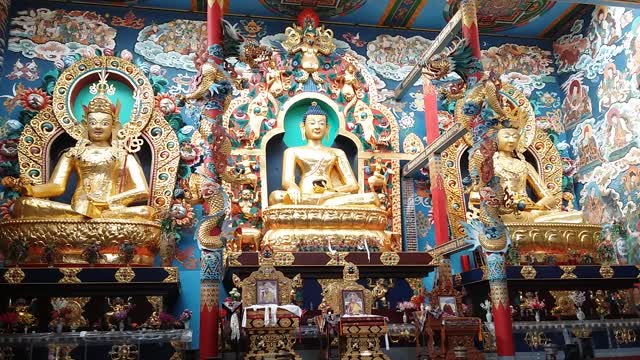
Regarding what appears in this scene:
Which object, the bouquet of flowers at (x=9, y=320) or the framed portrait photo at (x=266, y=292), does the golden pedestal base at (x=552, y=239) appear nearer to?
the framed portrait photo at (x=266, y=292)

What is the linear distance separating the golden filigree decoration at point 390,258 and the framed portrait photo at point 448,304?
2.77 feet

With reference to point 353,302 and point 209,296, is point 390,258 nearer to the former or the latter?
point 353,302

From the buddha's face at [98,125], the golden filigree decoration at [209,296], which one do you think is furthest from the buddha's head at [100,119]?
the golden filigree decoration at [209,296]

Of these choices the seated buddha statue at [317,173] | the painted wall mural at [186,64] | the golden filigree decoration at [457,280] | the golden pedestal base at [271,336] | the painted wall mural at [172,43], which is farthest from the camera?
the painted wall mural at [172,43]

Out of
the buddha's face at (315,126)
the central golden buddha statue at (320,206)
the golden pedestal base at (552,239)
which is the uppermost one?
the buddha's face at (315,126)

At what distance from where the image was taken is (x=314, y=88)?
1031cm

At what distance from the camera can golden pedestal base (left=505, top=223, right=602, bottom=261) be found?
8.80 m

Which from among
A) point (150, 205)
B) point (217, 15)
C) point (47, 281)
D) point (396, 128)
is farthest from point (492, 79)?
point (47, 281)

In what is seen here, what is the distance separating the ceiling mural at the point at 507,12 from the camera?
1059 centimetres

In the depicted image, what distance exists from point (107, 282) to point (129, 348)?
2.62 ft

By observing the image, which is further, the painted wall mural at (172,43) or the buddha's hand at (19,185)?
the painted wall mural at (172,43)

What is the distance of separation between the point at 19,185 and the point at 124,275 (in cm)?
216

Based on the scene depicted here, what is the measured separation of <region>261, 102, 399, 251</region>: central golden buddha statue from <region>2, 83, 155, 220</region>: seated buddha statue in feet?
5.77

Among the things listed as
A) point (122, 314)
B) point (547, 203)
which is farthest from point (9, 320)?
point (547, 203)
